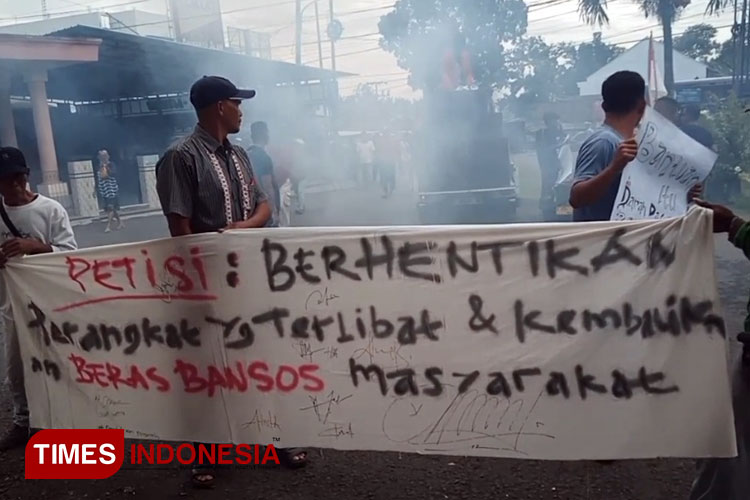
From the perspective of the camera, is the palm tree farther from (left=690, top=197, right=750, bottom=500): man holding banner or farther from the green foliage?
(left=690, top=197, right=750, bottom=500): man holding banner

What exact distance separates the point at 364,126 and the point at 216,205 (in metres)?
20.2

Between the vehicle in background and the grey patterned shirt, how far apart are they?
24.4 ft

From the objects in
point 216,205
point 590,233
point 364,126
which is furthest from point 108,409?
point 364,126

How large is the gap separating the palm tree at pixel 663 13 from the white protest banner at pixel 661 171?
16.6 metres

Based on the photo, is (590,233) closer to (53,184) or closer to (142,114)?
(53,184)

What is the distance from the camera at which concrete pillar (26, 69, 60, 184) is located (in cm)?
1460

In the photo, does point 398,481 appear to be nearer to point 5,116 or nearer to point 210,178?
point 210,178

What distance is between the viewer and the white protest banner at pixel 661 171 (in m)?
2.55

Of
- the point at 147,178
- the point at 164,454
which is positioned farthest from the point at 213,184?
the point at 147,178

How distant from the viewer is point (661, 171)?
8.57 ft

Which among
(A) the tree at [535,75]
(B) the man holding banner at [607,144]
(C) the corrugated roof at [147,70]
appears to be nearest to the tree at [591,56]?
(A) the tree at [535,75]

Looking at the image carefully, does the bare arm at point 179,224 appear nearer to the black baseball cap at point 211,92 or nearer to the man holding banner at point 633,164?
the black baseball cap at point 211,92

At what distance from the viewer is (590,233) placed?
228 cm

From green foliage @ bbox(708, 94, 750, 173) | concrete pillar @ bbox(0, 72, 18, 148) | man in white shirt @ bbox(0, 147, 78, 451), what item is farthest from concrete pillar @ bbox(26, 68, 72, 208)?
green foliage @ bbox(708, 94, 750, 173)
